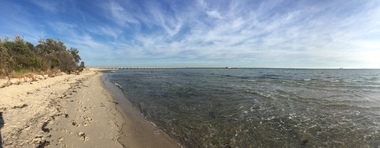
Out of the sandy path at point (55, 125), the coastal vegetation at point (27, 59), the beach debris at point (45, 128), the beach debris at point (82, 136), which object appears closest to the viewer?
the sandy path at point (55, 125)

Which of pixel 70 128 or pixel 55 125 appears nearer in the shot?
pixel 70 128

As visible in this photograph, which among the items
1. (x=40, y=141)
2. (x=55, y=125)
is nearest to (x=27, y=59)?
(x=55, y=125)

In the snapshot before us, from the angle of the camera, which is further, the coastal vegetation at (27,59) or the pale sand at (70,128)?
the coastal vegetation at (27,59)

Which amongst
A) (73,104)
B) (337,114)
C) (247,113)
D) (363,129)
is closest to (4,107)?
(73,104)

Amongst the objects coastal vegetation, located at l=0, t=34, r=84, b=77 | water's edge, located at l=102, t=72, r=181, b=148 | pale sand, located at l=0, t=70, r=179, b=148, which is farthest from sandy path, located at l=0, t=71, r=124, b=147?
coastal vegetation, located at l=0, t=34, r=84, b=77

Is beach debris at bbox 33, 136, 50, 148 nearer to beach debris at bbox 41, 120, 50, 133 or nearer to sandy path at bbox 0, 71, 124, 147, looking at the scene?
sandy path at bbox 0, 71, 124, 147

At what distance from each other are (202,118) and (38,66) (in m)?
30.4

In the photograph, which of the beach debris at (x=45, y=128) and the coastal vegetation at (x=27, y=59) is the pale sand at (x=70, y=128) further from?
the coastal vegetation at (x=27, y=59)

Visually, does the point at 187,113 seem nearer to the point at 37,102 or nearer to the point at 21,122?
the point at 21,122

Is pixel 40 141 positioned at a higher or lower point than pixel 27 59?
lower

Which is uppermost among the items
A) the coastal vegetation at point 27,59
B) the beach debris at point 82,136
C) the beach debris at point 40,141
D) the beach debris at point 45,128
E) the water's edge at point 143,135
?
the coastal vegetation at point 27,59

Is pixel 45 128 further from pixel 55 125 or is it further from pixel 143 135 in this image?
pixel 143 135

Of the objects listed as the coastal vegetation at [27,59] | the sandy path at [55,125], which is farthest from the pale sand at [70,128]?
the coastal vegetation at [27,59]

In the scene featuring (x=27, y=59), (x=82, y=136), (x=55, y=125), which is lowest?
(x=82, y=136)
